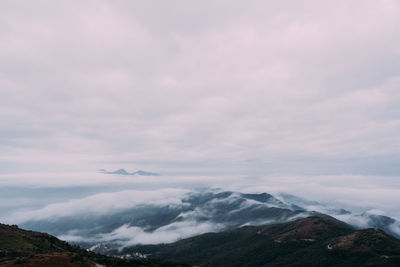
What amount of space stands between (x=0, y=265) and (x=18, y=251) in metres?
66.9

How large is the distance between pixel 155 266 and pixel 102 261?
124 feet

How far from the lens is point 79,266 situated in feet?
502

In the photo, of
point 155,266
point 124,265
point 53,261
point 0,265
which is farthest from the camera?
point 155,266

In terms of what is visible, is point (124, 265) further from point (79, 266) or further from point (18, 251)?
point (18, 251)

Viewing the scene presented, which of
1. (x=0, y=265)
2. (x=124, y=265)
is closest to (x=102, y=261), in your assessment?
(x=124, y=265)

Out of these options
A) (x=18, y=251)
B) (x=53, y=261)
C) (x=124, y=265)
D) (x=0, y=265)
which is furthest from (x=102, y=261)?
(x=18, y=251)

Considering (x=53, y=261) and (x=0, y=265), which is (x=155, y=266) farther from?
(x=0, y=265)

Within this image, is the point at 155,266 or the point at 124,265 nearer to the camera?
the point at 124,265

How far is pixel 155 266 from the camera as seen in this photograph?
19150 cm

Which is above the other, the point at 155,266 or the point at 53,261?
the point at 53,261

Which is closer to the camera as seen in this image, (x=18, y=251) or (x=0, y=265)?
(x=0, y=265)

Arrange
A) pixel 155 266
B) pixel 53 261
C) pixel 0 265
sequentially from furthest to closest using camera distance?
pixel 155 266, pixel 53 261, pixel 0 265

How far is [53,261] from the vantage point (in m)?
153

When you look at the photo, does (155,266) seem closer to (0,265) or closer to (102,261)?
(102,261)
